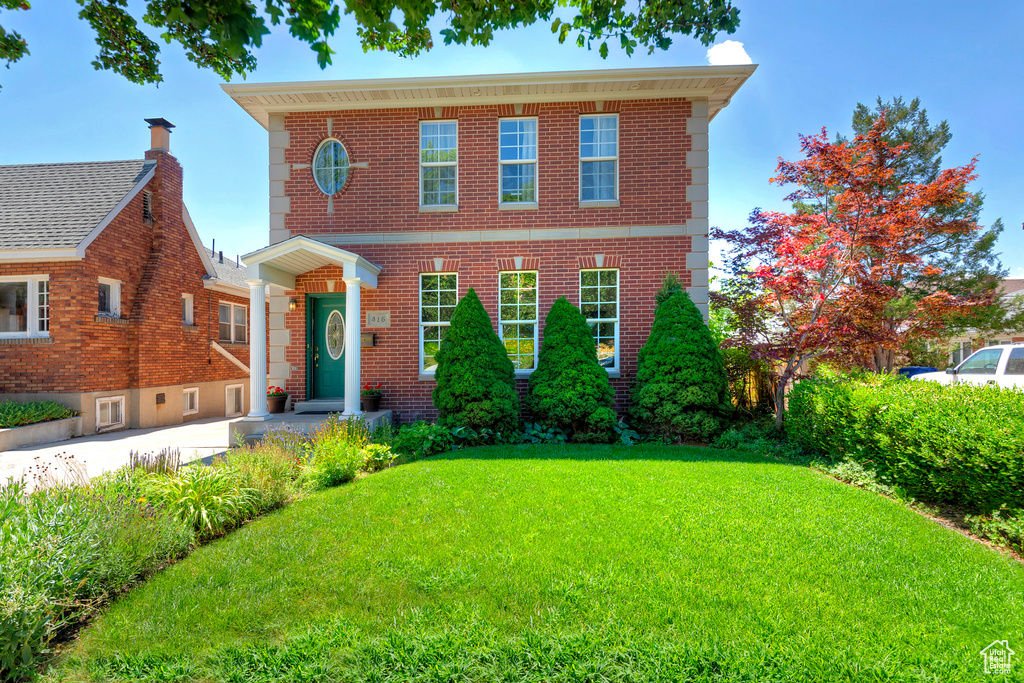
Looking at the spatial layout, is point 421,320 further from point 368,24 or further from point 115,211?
point 115,211

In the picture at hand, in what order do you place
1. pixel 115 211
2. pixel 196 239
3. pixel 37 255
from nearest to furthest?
pixel 37 255 < pixel 115 211 < pixel 196 239

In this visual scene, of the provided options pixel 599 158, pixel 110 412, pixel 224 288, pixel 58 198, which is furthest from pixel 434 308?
pixel 58 198

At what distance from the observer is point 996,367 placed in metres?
9.32

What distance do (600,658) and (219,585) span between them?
2899 millimetres

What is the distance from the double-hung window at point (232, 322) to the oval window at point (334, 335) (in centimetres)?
778

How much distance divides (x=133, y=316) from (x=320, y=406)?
22.3ft

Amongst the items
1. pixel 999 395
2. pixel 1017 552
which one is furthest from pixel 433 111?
pixel 1017 552

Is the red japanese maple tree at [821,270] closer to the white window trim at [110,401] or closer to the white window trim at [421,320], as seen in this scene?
the white window trim at [421,320]

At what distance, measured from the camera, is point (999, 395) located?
5.13m

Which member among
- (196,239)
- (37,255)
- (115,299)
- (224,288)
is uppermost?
(196,239)

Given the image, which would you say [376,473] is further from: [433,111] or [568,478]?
[433,111]

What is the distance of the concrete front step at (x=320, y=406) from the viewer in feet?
32.2

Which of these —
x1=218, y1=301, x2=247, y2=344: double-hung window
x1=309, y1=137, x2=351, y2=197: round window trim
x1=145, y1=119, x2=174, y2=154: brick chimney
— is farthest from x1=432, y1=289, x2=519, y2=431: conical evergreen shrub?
x1=145, y1=119, x2=174, y2=154: brick chimney

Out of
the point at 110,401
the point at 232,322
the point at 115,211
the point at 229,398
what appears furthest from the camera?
the point at 232,322
